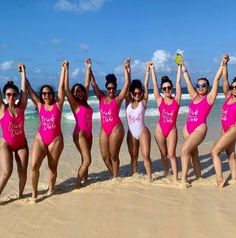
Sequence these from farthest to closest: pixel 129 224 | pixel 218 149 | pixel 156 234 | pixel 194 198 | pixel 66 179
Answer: pixel 66 179
pixel 218 149
pixel 194 198
pixel 129 224
pixel 156 234

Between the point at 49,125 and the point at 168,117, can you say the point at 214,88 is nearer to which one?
the point at 168,117

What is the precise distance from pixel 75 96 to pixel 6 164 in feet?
6.37

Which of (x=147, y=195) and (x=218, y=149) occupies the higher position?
(x=218, y=149)

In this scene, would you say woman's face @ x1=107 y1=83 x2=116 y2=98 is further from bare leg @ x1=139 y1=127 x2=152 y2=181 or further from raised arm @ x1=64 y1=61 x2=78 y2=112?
bare leg @ x1=139 y1=127 x2=152 y2=181

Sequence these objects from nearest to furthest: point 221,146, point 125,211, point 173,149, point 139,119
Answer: point 125,211
point 221,146
point 173,149
point 139,119

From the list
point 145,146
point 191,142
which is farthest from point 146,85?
point 191,142

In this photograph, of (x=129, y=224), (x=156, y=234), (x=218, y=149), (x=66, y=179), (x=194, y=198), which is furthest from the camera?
(x=66, y=179)

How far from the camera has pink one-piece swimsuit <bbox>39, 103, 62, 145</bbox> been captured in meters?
7.07

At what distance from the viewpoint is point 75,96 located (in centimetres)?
769

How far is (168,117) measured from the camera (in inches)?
312

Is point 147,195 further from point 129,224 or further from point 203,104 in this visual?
point 203,104

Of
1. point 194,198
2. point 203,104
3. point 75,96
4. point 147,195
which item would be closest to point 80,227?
point 147,195

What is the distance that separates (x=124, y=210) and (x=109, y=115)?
7.51ft

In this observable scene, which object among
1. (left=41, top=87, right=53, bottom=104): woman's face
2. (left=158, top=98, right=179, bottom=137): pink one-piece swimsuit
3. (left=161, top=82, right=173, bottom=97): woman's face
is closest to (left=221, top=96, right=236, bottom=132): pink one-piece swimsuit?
(left=158, top=98, right=179, bottom=137): pink one-piece swimsuit
